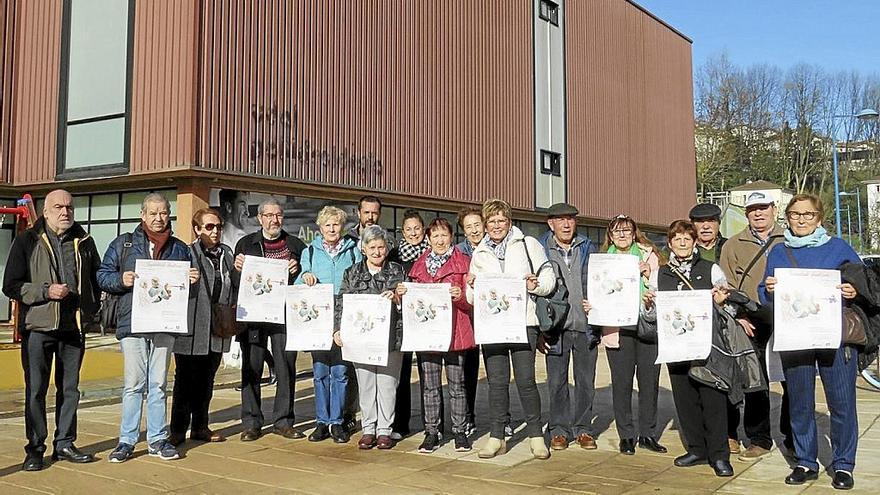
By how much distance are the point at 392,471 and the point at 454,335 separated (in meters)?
1.20

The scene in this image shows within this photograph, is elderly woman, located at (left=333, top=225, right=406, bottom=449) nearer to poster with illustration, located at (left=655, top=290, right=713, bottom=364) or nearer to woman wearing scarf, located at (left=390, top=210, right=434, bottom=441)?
woman wearing scarf, located at (left=390, top=210, right=434, bottom=441)

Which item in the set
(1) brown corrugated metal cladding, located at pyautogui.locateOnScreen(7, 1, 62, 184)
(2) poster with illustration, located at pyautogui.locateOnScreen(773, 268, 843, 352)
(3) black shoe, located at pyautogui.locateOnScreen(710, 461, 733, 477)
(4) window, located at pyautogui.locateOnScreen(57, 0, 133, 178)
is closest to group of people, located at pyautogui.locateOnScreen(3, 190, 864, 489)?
(3) black shoe, located at pyautogui.locateOnScreen(710, 461, 733, 477)

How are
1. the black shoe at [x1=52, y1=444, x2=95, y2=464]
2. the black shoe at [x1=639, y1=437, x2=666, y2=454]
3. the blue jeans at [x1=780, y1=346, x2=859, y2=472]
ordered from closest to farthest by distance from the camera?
the blue jeans at [x1=780, y1=346, x2=859, y2=472]
the black shoe at [x1=52, y1=444, x2=95, y2=464]
the black shoe at [x1=639, y1=437, x2=666, y2=454]

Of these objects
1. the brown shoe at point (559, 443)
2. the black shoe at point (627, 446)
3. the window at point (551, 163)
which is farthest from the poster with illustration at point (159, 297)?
the window at point (551, 163)

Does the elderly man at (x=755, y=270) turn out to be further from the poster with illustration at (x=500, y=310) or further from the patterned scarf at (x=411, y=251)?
the patterned scarf at (x=411, y=251)

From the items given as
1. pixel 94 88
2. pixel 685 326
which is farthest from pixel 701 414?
pixel 94 88

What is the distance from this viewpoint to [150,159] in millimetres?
15312

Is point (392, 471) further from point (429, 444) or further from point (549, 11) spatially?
point (549, 11)

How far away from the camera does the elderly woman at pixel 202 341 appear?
646 centimetres

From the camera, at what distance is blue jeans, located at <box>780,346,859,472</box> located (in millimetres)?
5320

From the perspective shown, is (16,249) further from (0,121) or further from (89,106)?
(0,121)

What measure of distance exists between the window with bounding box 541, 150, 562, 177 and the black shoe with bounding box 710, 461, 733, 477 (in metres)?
19.1

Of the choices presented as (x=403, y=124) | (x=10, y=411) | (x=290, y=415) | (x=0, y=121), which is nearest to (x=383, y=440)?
(x=290, y=415)

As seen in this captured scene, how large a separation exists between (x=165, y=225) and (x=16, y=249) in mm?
1056
